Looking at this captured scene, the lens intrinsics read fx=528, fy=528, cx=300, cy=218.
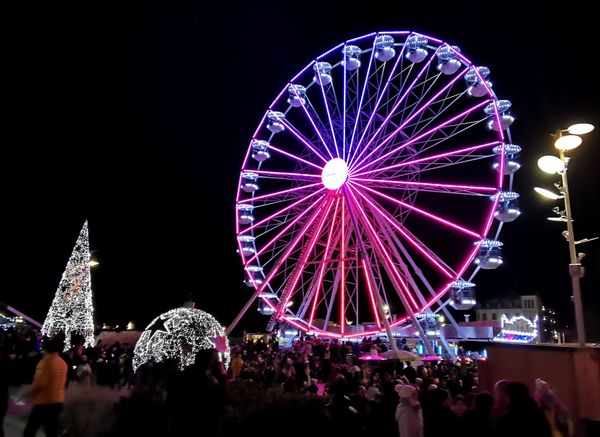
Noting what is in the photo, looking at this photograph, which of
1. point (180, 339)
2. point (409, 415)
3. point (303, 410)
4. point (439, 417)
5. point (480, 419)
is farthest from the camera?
point (180, 339)

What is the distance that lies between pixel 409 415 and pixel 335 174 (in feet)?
48.5

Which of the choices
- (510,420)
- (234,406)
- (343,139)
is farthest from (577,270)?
(343,139)

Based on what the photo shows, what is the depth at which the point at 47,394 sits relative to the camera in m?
5.86

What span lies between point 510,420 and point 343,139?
1740cm

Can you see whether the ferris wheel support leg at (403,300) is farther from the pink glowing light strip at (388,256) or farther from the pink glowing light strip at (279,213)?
the pink glowing light strip at (279,213)

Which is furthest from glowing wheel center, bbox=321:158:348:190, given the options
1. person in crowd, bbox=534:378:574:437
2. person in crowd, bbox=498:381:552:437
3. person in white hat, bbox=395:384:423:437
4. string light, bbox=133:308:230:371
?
person in crowd, bbox=498:381:552:437

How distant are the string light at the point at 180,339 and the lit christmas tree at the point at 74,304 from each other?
9.63 metres

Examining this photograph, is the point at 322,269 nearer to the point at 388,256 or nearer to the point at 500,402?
the point at 388,256

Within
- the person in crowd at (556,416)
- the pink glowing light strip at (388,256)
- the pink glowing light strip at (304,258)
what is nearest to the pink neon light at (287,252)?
the pink glowing light strip at (304,258)

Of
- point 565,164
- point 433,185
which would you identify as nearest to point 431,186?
point 433,185

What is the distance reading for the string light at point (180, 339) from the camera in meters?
12.6

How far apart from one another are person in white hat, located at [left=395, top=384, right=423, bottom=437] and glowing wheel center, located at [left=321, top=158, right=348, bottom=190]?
14198 mm

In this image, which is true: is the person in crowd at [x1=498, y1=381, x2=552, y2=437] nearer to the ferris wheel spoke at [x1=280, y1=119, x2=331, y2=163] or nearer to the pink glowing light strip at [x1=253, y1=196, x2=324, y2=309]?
the pink glowing light strip at [x1=253, y1=196, x2=324, y2=309]

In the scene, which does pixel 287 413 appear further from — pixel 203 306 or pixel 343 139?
pixel 203 306
